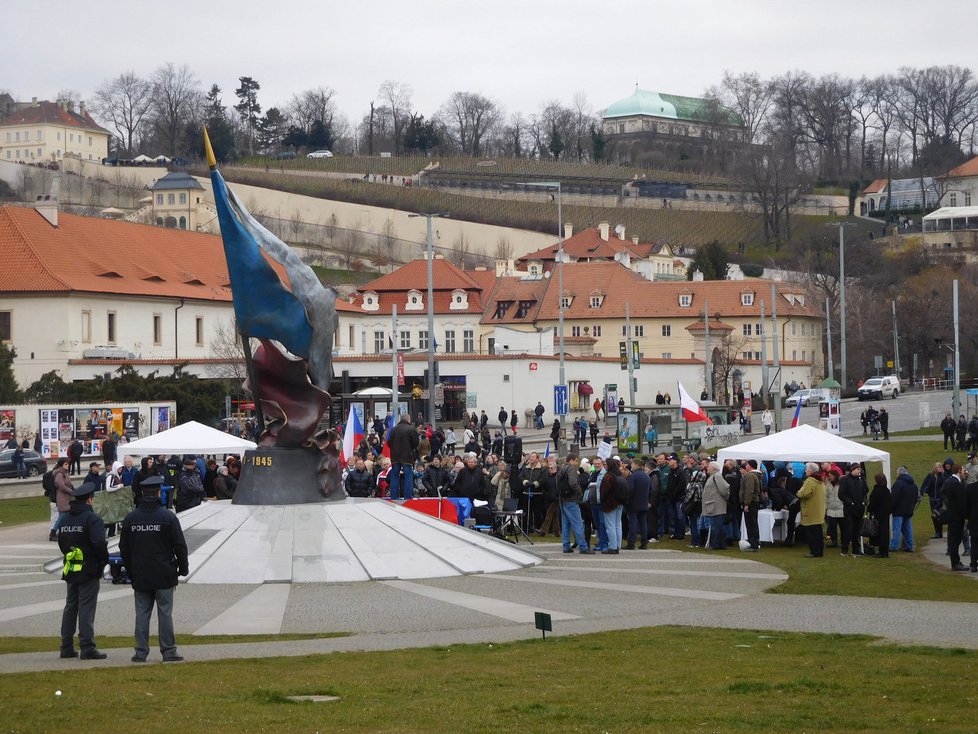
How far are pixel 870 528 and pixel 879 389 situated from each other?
5522cm

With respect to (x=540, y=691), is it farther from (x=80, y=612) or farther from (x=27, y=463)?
(x=27, y=463)

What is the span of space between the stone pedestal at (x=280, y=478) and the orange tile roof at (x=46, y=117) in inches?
5879

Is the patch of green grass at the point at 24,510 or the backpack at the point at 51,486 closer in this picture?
the backpack at the point at 51,486

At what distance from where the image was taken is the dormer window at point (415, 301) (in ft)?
314

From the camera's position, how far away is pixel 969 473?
1071 inches

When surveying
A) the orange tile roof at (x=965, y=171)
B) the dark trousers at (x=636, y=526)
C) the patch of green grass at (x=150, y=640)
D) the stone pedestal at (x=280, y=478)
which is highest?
the orange tile roof at (x=965, y=171)

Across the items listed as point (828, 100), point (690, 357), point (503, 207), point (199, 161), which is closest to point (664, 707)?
point (690, 357)

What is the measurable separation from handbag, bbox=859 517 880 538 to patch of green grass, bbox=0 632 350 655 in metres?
11.2

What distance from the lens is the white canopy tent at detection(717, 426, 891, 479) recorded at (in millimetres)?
26875

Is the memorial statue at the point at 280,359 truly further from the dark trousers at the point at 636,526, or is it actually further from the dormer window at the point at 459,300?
the dormer window at the point at 459,300

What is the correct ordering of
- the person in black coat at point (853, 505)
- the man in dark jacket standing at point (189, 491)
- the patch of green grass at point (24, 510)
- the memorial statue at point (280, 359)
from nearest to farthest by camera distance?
the memorial statue at point (280, 359) < the person in black coat at point (853, 505) < the man in dark jacket standing at point (189, 491) < the patch of green grass at point (24, 510)

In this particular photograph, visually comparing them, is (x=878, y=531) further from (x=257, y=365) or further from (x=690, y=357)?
(x=690, y=357)

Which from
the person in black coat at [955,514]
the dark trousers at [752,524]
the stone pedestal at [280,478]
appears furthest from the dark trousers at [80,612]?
the dark trousers at [752,524]

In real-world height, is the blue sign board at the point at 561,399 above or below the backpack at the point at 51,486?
above
